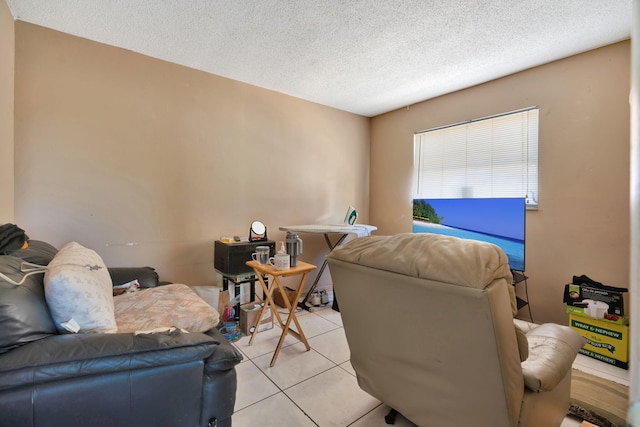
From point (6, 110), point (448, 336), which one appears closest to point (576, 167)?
point (448, 336)

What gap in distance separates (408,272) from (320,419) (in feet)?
3.68

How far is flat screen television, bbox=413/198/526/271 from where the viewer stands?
271cm

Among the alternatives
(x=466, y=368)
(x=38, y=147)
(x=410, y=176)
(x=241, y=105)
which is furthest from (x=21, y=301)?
(x=410, y=176)

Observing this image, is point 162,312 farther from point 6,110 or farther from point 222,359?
point 6,110

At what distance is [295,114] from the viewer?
3770 millimetres

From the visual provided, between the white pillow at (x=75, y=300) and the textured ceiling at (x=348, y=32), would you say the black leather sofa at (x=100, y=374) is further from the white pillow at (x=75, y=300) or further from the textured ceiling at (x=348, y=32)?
the textured ceiling at (x=348, y=32)

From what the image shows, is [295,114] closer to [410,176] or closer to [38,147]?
[410,176]

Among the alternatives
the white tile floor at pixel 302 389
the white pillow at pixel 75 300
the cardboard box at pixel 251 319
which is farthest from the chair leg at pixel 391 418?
the white pillow at pixel 75 300

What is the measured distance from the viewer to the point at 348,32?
238 centimetres

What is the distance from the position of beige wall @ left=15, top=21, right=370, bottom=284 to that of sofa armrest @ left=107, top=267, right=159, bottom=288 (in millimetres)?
256

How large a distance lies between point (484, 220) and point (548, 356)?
1778 millimetres

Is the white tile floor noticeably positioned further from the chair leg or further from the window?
the window

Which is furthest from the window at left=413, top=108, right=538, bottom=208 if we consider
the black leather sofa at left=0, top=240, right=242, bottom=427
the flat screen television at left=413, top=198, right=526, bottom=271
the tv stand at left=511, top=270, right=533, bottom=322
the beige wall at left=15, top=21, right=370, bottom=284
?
the black leather sofa at left=0, top=240, right=242, bottom=427

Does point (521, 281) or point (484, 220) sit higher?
point (484, 220)
